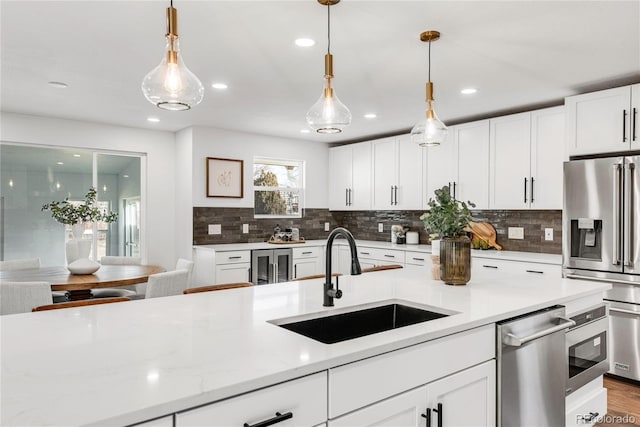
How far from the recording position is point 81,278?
136 inches

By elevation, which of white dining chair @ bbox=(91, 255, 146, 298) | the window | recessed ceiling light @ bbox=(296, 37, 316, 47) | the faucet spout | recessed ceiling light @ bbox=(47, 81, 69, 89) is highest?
recessed ceiling light @ bbox=(47, 81, 69, 89)

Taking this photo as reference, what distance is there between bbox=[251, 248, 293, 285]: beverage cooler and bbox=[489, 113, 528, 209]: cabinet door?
2.49 meters

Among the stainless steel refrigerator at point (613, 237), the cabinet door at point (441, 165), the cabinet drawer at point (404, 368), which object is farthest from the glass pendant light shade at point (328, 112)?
the cabinet door at point (441, 165)

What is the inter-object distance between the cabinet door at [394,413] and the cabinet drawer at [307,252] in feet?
13.2

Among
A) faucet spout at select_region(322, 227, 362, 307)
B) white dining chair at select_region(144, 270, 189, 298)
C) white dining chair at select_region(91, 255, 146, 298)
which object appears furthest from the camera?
white dining chair at select_region(91, 255, 146, 298)

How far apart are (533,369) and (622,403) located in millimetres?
1678

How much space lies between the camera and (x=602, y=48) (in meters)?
2.72

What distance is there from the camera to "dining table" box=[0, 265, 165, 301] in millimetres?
3229

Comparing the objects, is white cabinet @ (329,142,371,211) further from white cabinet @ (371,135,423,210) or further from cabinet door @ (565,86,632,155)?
cabinet door @ (565,86,632,155)

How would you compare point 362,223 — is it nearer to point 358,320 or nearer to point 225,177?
point 225,177

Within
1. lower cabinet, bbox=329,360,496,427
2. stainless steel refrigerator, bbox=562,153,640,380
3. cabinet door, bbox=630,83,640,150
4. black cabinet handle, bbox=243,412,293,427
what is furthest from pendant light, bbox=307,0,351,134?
cabinet door, bbox=630,83,640,150

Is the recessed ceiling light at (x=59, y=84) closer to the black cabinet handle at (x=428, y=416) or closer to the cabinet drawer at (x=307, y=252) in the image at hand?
the cabinet drawer at (x=307, y=252)

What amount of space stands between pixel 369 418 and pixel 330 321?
1.90 feet

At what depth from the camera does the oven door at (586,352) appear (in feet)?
7.00
